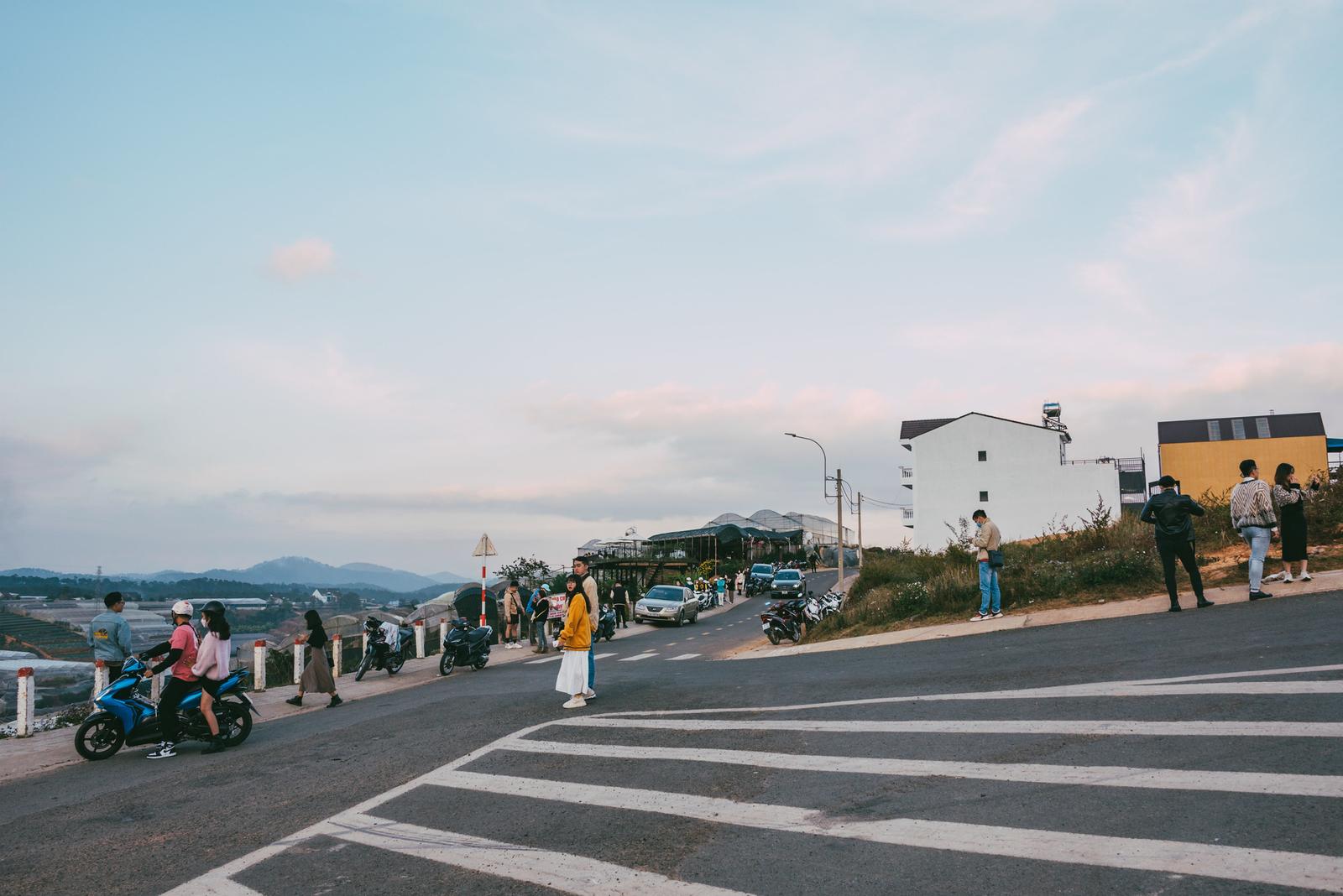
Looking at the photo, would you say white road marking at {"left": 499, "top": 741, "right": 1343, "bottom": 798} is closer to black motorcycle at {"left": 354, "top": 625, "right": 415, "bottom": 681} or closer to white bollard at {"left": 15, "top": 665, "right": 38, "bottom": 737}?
white bollard at {"left": 15, "top": 665, "right": 38, "bottom": 737}

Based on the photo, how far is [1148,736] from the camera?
6.66 metres

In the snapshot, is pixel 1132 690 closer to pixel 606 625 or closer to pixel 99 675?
pixel 99 675

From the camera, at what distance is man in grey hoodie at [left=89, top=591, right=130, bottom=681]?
504 inches

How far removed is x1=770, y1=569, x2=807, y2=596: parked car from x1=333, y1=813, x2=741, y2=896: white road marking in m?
39.5

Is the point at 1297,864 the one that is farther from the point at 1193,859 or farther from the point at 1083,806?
the point at 1083,806

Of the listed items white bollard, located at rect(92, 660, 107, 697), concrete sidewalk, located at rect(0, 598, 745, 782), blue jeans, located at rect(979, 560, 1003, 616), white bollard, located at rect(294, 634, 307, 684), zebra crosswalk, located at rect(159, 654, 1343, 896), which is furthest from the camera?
white bollard, located at rect(294, 634, 307, 684)

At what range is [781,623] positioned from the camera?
20312 mm

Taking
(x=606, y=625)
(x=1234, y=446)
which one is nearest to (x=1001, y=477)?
(x=1234, y=446)

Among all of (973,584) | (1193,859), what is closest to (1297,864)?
(1193,859)

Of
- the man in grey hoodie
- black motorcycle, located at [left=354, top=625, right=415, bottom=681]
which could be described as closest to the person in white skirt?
the man in grey hoodie

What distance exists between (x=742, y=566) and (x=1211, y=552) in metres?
52.5

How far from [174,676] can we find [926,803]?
31.0ft

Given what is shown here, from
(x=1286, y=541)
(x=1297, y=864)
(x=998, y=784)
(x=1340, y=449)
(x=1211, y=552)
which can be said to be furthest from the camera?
(x=1340, y=449)

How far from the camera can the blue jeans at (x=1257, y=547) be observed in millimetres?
12320
